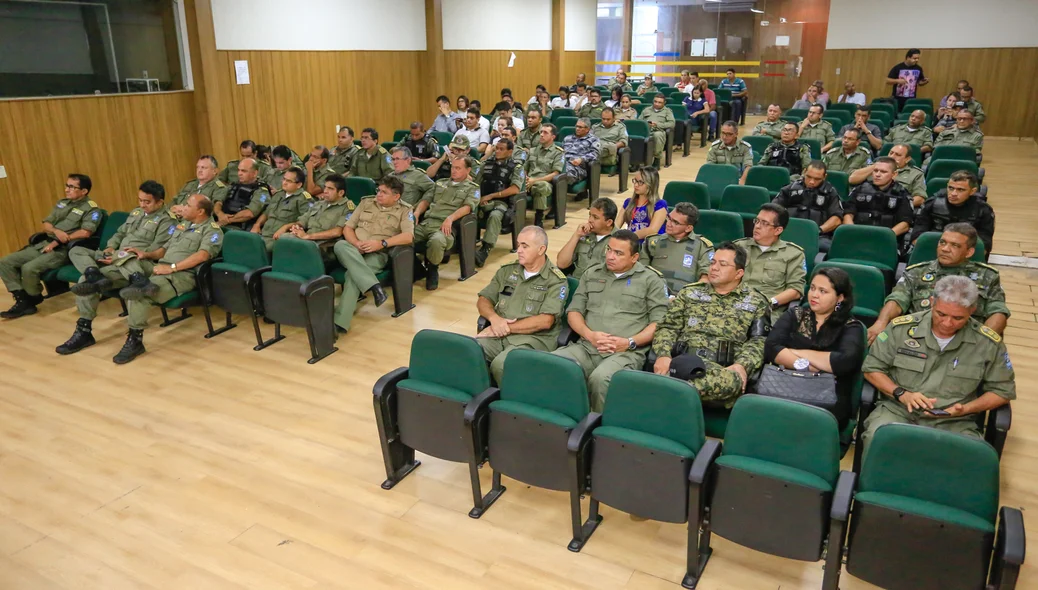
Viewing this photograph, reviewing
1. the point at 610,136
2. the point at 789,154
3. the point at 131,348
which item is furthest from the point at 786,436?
the point at 610,136

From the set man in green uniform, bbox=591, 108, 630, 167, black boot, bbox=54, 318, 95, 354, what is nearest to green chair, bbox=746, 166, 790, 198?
man in green uniform, bbox=591, 108, 630, 167

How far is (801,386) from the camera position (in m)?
3.25

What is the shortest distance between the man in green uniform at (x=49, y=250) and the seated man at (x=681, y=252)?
476 cm

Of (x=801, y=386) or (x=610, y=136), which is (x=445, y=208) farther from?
(x=801, y=386)

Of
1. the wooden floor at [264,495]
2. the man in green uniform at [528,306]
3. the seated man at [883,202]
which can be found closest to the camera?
the wooden floor at [264,495]

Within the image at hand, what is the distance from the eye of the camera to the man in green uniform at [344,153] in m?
7.94

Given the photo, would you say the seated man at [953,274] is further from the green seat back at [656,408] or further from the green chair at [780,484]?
the green seat back at [656,408]

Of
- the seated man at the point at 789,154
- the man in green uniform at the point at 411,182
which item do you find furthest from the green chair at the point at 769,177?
the man in green uniform at the point at 411,182

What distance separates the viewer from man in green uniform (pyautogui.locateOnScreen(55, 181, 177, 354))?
17.2 ft

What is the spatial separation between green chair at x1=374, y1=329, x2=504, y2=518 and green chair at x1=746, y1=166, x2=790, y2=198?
439 centimetres

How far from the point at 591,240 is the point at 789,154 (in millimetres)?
3444

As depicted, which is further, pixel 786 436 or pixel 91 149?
pixel 91 149

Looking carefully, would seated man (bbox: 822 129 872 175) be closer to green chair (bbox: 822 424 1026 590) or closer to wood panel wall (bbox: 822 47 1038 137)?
green chair (bbox: 822 424 1026 590)

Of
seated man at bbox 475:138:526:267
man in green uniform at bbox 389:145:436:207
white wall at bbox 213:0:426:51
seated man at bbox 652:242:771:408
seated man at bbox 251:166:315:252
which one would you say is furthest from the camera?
white wall at bbox 213:0:426:51
